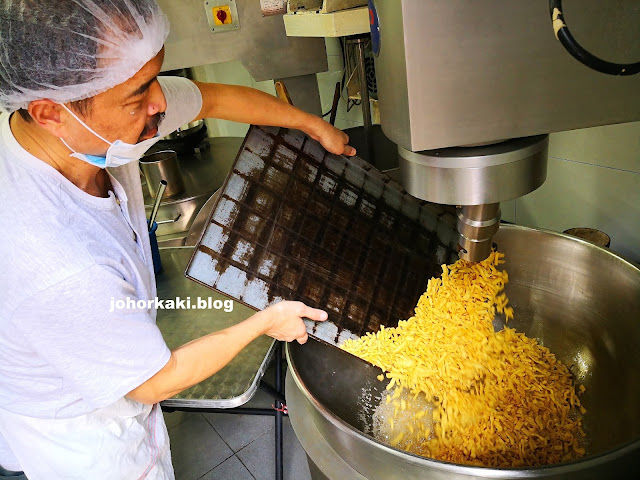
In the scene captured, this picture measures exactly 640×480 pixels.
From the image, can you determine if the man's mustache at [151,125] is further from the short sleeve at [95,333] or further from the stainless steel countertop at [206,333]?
the stainless steel countertop at [206,333]

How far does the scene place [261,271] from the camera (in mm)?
1195

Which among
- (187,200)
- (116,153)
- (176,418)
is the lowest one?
(176,418)

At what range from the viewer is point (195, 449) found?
6.99 ft

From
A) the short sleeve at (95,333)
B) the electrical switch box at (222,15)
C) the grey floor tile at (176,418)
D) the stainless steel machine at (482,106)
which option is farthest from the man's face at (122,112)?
the grey floor tile at (176,418)

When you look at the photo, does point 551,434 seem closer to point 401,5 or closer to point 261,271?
point 261,271

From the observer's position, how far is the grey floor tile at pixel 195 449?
2.05 meters

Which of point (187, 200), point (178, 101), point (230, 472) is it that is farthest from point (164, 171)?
point (230, 472)

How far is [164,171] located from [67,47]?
1.65 m

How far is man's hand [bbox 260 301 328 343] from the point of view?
1113mm

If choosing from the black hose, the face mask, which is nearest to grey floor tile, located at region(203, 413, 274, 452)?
the face mask

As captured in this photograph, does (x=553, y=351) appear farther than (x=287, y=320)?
Yes

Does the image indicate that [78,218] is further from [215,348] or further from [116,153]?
[215,348]

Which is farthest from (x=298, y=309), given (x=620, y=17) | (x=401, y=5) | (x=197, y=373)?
(x=620, y=17)

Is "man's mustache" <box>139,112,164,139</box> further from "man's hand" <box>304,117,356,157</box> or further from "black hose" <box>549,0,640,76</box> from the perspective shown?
"black hose" <box>549,0,640,76</box>
